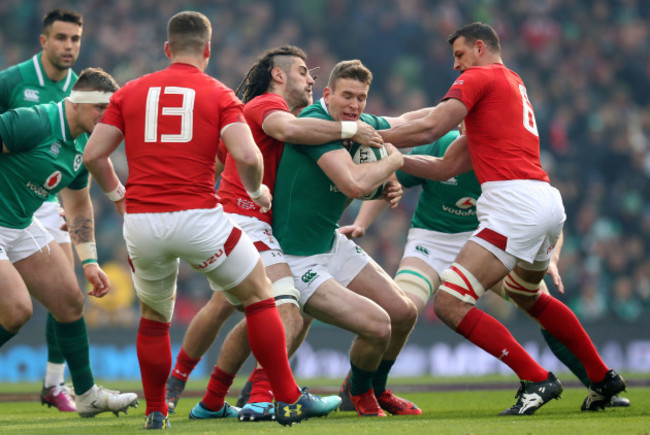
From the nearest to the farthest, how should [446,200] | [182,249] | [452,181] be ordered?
[182,249]
[452,181]
[446,200]

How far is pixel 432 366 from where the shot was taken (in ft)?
43.8

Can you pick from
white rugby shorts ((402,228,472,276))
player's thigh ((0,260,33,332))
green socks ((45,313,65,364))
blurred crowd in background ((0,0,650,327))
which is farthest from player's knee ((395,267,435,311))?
blurred crowd in background ((0,0,650,327))

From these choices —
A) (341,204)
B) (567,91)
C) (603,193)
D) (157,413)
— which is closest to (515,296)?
(341,204)

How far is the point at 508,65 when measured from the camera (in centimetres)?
1861

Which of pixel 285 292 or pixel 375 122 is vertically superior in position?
pixel 375 122

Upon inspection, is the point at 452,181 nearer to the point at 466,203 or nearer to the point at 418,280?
the point at 466,203

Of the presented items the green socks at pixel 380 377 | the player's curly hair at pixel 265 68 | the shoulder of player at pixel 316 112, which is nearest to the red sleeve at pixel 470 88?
the shoulder of player at pixel 316 112

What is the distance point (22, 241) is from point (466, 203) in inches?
143

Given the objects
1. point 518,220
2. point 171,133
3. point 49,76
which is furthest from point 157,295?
point 49,76

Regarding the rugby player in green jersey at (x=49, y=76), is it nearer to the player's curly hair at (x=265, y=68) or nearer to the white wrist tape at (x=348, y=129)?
the player's curly hair at (x=265, y=68)

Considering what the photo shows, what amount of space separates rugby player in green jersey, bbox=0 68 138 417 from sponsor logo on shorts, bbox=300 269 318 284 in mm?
1732

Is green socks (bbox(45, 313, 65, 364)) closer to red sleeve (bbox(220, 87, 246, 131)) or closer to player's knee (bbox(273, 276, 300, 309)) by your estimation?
player's knee (bbox(273, 276, 300, 309))

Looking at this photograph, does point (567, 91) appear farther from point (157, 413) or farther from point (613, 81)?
point (157, 413)

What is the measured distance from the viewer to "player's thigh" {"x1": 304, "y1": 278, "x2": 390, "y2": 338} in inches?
235
